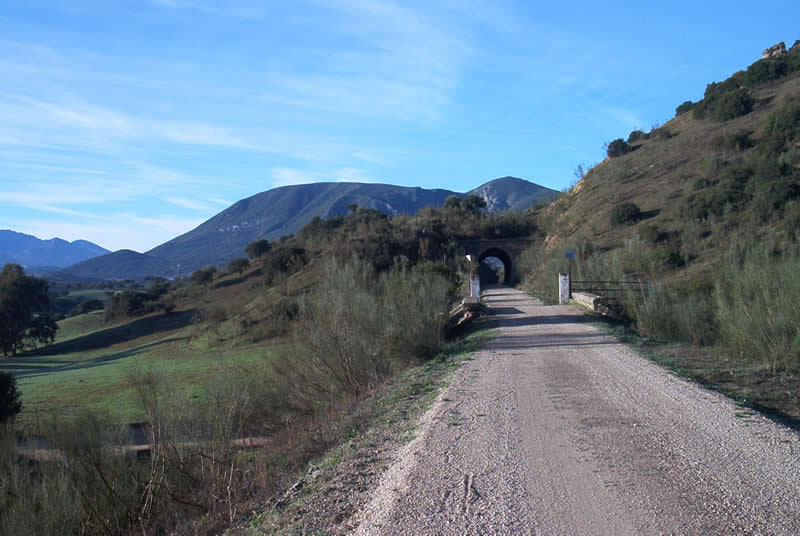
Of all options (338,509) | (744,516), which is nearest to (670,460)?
(744,516)

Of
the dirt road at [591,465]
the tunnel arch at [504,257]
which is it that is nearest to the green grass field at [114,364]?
the dirt road at [591,465]

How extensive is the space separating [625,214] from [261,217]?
389 feet

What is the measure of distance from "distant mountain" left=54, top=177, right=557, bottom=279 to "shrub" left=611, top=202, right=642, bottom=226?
87.7m

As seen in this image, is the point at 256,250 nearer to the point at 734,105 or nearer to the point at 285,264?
the point at 285,264

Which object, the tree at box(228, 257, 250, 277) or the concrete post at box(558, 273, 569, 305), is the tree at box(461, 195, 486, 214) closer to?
the tree at box(228, 257, 250, 277)

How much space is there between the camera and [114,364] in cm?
3328

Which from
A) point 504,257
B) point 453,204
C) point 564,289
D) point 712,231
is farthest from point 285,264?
point 453,204

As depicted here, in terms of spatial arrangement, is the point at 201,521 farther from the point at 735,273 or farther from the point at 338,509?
the point at 735,273

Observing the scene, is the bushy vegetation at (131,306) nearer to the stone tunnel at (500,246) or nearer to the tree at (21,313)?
the tree at (21,313)

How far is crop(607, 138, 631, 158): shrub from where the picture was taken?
6364 centimetres

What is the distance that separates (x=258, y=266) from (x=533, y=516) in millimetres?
53757

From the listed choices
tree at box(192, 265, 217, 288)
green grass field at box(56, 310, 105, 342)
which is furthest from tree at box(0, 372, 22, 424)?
tree at box(192, 265, 217, 288)

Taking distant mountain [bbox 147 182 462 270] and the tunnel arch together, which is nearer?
the tunnel arch

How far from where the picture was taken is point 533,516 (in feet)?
15.1
